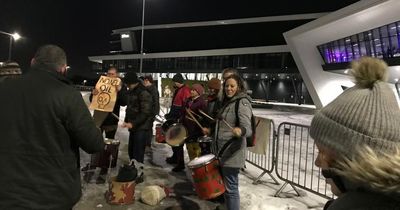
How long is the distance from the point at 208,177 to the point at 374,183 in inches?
143

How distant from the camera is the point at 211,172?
462 centimetres

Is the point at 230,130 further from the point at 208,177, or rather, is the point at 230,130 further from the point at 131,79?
the point at 131,79

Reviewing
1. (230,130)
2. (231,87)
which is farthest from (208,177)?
(231,87)

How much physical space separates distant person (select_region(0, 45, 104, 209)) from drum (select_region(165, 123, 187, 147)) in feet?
12.6

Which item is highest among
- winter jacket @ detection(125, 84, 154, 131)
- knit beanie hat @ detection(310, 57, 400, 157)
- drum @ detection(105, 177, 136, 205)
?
knit beanie hat @ detection(310, 57, 400, 157)

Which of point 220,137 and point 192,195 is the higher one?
point 220,137

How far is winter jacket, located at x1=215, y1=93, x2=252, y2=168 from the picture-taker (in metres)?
4.50

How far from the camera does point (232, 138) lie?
15.3 feet

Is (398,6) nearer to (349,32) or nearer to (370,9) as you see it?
(370,9)

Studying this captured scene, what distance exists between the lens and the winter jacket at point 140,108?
21.9 feet

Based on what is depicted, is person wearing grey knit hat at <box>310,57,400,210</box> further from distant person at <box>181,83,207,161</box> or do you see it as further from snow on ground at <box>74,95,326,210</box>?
distant person at <box>181,83,207,161</box>

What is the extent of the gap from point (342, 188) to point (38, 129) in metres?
2.14

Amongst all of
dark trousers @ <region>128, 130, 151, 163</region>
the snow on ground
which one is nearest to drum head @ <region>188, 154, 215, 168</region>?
the snow on ground

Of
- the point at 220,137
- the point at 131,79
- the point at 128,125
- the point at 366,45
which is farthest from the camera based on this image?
the point at 366,45
